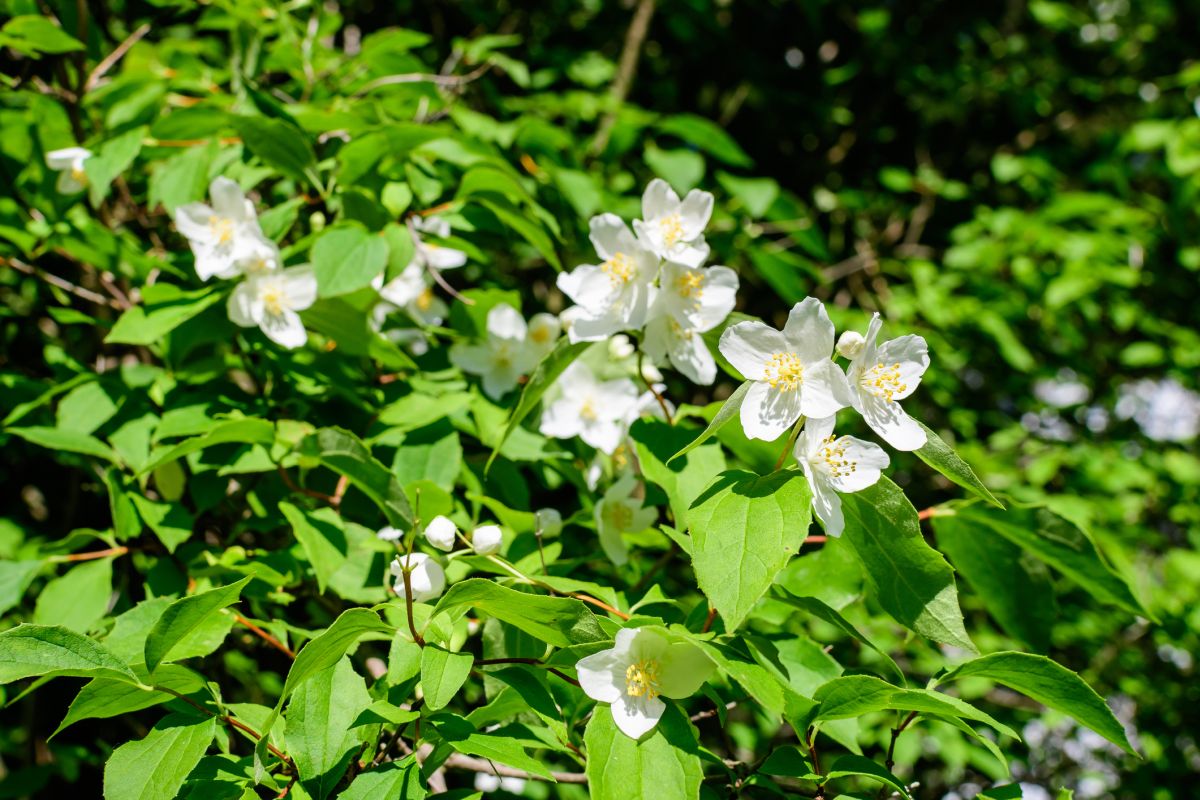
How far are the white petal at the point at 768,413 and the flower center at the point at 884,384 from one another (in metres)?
0.11

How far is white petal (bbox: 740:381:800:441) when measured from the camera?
1.12 meters

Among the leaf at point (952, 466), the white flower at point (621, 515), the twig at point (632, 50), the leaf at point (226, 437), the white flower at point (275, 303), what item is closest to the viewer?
the leaf at point (952, 466)

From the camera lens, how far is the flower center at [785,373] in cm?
112

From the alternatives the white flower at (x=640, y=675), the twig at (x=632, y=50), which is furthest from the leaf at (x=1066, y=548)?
the twig at (x=632, y=50)

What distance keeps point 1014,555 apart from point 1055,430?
245 centimetres

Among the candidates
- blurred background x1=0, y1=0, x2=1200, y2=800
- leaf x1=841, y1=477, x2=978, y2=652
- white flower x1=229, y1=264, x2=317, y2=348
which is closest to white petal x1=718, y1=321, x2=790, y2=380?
leaf x1=841, y1=477, x2=978, y2=652

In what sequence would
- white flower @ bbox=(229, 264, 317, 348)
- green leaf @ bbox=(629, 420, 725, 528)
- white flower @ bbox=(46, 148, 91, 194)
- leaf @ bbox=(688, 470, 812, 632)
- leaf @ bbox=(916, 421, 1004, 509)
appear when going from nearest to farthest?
leaf @ bbox=(688, 470, 812, 632)
leaf @ bbox=(916, 421, 1004, 509)
green leaf @ bbox=(629, 420, 725, 528)
white flower @ bbox=(229, 264, 317, 348)
white flower @ bbox=(46, 148, 91, 194)

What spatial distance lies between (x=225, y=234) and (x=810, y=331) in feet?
3.68

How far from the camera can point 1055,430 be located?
3604 millimetres

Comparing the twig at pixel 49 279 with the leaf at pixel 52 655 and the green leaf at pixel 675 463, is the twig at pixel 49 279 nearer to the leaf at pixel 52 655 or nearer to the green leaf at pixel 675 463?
the leaf at pixel 52 655

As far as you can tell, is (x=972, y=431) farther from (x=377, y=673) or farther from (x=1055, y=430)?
(x=377, y=673)

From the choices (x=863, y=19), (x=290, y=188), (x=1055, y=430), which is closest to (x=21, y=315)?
(x=290, y=188)

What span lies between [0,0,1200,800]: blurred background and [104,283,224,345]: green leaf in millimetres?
1227

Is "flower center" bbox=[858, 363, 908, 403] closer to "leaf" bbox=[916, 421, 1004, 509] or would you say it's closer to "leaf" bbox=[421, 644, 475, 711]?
"leaf" bbox=[916, 421, 1004, 509]
